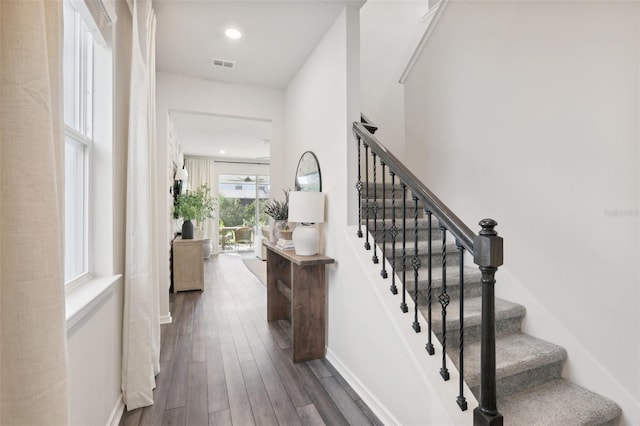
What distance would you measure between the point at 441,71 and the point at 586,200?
1.87m

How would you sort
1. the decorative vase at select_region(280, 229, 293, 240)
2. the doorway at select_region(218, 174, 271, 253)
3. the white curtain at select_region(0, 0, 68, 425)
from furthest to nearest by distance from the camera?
the doorway at select_region(218, 174, 271, 253) → the decorative vase at select_region(280, 229, 293, 240) → the white curtain at select_region(0, 0, 68, 425)

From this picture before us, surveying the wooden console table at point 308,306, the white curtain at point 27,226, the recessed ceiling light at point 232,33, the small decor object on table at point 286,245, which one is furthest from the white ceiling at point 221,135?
the white curtain at point 27,226

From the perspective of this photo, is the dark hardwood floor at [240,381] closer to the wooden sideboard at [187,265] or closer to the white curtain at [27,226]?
the wooden sideboard at [187,265]

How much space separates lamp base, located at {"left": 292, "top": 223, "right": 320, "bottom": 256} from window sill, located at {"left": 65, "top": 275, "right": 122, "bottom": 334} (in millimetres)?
1347

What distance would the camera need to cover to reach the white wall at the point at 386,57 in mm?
3947

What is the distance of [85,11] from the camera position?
1479mm

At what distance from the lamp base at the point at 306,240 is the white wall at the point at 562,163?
1.35 m

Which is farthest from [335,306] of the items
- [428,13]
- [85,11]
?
[428,13]

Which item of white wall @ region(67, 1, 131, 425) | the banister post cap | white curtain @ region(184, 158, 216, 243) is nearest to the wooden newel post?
the banister post cap

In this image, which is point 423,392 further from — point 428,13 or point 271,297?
point 428,13

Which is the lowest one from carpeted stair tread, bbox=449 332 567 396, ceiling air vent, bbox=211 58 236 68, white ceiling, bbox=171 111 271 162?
carpeted stair tread, bbox=449 332 567 396

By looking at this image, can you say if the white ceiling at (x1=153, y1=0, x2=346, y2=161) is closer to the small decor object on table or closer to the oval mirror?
the oval mirror

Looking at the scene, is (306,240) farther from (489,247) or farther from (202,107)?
(202,107)

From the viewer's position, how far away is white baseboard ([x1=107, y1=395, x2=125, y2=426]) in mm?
1731
